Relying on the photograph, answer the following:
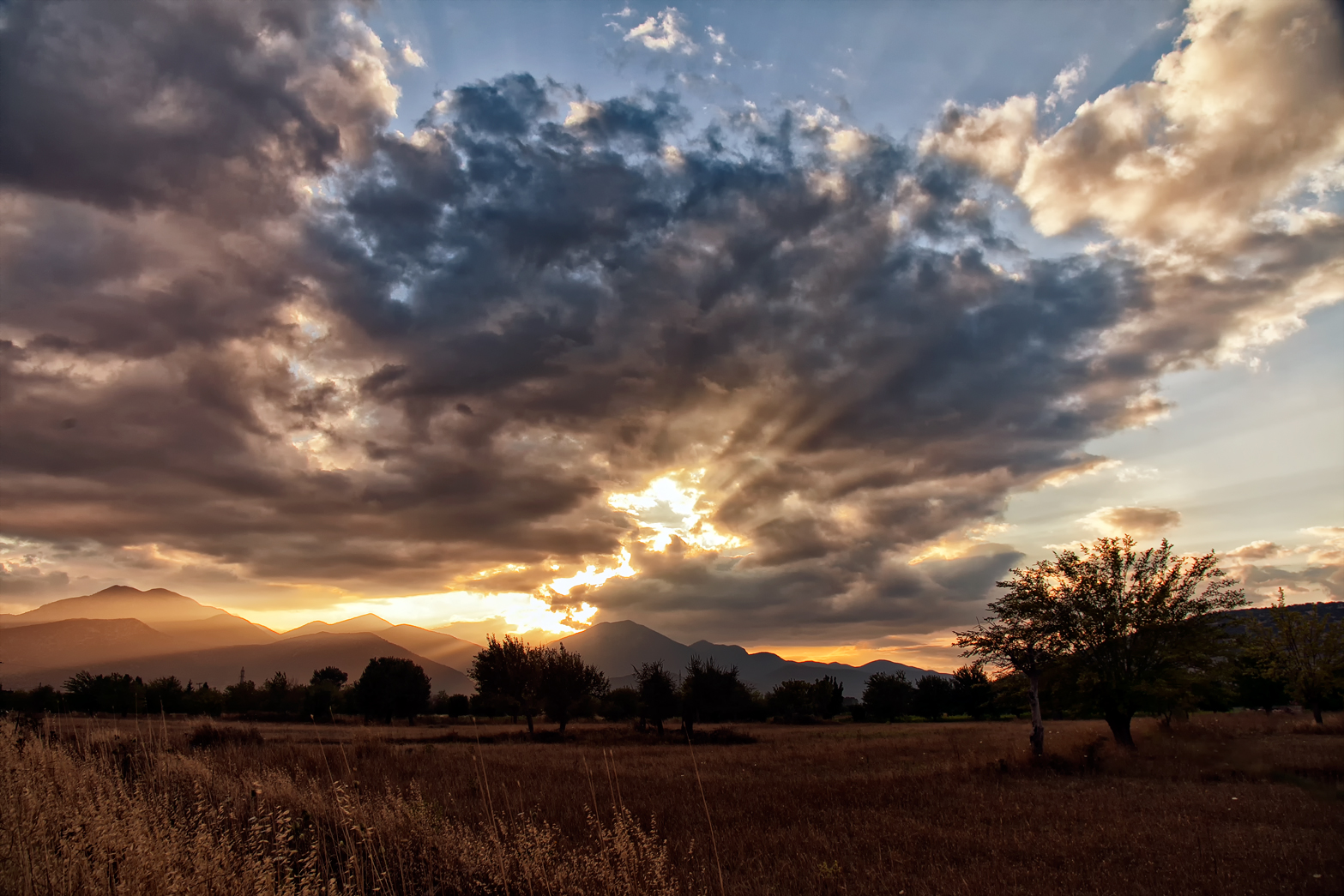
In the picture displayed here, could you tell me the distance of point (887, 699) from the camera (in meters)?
87.8

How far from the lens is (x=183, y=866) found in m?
7.52

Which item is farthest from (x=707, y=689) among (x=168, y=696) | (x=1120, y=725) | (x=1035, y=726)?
(x=168, y=696)

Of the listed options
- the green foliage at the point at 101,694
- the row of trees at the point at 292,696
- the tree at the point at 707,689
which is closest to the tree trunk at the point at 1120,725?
the tree at the point at 707,689

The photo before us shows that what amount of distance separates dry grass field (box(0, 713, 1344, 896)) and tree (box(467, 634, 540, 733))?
32.8 m

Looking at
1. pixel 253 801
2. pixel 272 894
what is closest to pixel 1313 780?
pixel 272 894

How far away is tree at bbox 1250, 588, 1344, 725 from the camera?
35719 millimetres

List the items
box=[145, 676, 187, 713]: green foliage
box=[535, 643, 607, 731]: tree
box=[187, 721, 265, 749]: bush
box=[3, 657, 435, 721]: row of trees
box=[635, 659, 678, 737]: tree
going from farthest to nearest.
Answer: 1. box=[145, 676, 187, 713]: green foliage
2. box=[3, 657, 435, 721]: row of trees
3. box=[535, 643, 607, 731]: tree
4. box=[635, 659, 678, 737]: tree
5. box=[187, 721, 265, 749]: bush

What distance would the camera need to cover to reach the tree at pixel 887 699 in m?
87.6

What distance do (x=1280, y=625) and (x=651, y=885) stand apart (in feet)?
151

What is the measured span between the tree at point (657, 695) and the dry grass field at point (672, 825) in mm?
28431

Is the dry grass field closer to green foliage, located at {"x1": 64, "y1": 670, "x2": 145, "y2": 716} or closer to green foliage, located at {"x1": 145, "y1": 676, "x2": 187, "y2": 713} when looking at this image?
green foliage, located at {"x1": 64, "y1": 670, "x2": 145, "y2": 716}

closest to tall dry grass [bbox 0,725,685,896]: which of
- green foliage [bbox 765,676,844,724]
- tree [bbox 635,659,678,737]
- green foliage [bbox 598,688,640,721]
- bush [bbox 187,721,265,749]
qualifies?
bush [bbox 187,721,265,749]

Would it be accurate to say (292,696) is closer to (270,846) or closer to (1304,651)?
(270,846)

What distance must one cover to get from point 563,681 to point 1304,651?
153 feet
